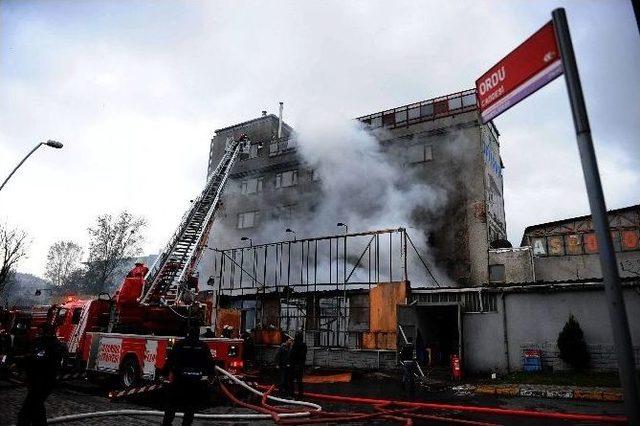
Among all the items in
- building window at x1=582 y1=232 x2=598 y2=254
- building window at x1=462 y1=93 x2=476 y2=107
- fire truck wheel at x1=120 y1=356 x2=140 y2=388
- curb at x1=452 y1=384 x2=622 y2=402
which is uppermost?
building window at x1=462 y1=93 x2=476 y2=107

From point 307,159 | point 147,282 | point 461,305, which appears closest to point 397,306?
point 461,305

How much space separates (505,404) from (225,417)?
6.79m

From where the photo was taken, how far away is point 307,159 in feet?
117

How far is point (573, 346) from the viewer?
48.1 feet

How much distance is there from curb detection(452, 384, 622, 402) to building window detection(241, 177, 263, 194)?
97.1ft

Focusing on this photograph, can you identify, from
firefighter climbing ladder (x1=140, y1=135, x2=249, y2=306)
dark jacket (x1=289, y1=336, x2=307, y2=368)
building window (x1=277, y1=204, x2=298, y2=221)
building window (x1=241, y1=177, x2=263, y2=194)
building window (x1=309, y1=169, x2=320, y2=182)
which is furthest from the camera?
building window (x1=241, y1=177, x2=263, y2=194)

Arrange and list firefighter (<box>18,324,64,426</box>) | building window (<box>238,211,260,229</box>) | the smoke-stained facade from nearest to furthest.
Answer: firefighter (<box>18,324,64,426</box>) → the smoke-stained facade → building window (<box>238,211,260,229</box>)

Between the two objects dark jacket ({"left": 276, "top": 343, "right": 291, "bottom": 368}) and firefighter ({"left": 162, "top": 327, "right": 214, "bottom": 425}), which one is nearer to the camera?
firefighter ({"left": 162, "top": 327, "right": 214, "bottom": 425})

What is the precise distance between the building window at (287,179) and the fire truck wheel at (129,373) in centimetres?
2638

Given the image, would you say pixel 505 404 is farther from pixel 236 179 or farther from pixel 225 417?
pixel 236 179

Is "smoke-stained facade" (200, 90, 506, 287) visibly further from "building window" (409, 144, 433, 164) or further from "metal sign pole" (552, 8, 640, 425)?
"metal sign pole" (552, 8, 640, 425)

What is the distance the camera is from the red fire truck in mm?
10781

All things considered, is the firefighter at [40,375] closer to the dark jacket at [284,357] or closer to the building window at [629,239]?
the dark jacket at [284,357]

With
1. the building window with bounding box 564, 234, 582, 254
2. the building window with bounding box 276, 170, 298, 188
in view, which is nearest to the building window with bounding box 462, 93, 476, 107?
the building window with bounding box 564, 234, 582, 254
